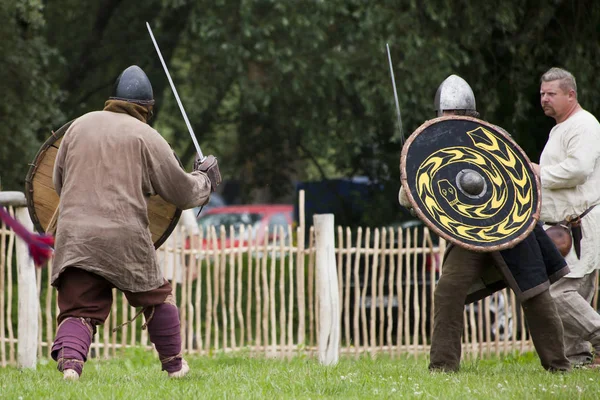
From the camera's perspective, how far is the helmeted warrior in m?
5.23

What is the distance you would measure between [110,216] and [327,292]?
2.74 m

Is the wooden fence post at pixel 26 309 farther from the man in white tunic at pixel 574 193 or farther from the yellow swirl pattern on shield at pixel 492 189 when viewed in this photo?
the man in white tunic at pixel 574 193

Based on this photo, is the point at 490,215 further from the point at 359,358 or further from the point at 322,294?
the point at 359,358

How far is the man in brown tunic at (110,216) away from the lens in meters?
4.80

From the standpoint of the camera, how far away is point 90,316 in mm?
4910

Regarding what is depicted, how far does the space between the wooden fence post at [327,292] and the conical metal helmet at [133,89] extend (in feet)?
7.95

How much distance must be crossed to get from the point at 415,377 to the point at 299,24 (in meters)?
7.66

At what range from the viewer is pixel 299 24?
1214 cm

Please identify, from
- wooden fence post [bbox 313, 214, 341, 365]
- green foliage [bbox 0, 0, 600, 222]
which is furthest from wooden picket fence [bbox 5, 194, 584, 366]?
green foliage [bbox 0, 0, 600, 222]

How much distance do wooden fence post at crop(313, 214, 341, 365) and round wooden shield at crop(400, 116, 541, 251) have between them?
206cm

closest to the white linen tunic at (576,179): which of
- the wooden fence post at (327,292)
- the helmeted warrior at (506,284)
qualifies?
the helmeted warrior at (506,284)

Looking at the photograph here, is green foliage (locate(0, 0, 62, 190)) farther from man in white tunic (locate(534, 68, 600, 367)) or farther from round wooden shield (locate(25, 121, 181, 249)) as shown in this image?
man in white tunic (locate(534, 68, 600, 367))

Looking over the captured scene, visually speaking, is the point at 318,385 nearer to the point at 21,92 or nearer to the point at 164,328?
the point at 164,328

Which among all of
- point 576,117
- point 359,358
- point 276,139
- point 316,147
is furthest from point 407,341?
point 276,139
